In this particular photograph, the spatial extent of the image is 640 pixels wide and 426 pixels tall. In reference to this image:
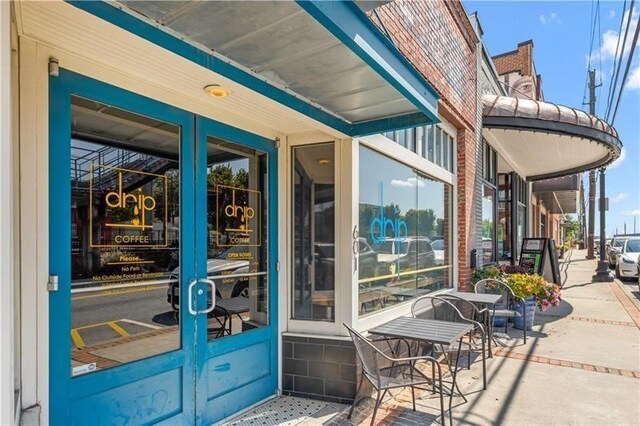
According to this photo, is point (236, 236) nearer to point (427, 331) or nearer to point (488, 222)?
point (427, 331)

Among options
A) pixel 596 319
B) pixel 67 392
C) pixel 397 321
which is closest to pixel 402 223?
pixel 397 321

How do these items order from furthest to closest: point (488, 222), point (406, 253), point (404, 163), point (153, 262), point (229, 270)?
point (488, 222) < point (406, 253) < point (404, 163) < point (229, 270) < point (153, 262)

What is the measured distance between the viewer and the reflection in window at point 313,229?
3984 mm

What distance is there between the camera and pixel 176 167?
9.95ft

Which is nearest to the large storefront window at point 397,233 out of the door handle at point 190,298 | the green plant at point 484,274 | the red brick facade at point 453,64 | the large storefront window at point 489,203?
the red brick facade at point 453,64

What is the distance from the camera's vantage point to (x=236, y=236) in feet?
11.6

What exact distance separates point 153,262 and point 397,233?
297 cm

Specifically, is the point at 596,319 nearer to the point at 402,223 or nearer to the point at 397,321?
the point at 402,223

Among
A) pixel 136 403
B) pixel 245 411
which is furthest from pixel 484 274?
pixel 136 403

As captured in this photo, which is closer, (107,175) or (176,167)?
(107,175)

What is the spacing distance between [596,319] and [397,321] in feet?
18.0

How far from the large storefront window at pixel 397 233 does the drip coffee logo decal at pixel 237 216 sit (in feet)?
3.41

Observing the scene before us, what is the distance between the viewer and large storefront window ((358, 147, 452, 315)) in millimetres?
4273

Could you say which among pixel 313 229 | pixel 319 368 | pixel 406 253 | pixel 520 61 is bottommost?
pixel 319 368
